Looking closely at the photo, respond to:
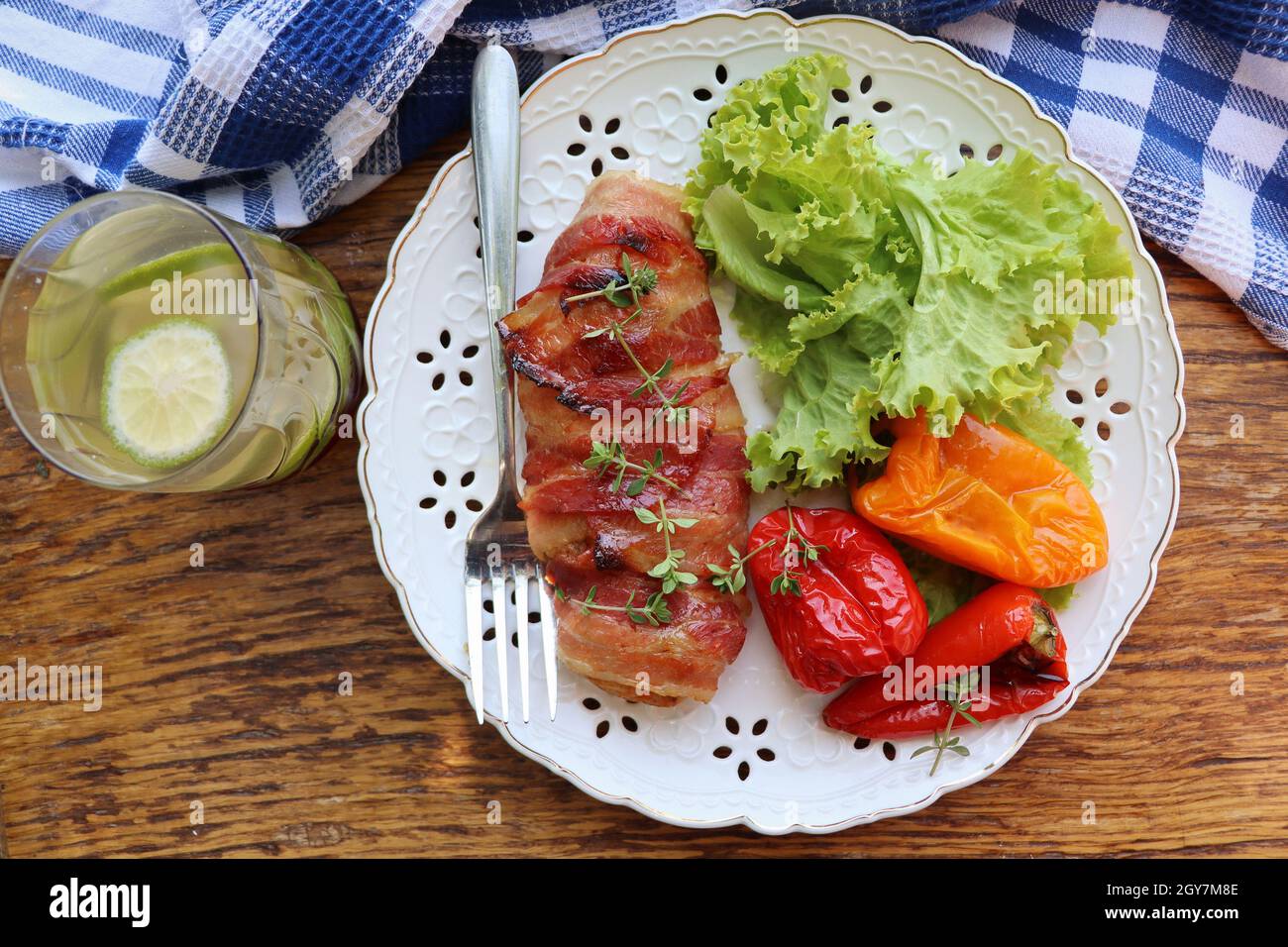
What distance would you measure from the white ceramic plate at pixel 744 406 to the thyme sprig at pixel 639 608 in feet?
1.11

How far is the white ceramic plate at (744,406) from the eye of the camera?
2771 mm

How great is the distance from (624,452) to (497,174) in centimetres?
90

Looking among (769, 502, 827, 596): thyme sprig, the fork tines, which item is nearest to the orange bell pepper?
(769, 502, 827, 596): thyme sprig

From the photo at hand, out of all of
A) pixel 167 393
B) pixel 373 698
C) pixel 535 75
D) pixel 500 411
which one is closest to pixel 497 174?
pixel 535 75

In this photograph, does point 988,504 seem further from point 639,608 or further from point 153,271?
point 153,271

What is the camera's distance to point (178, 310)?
8.30 feet

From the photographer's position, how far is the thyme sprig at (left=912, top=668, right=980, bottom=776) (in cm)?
266

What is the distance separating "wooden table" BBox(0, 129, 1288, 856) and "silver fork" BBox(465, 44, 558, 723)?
1.11 ft

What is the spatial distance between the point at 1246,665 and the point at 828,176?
6.89ft

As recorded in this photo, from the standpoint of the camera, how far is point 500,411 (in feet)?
9.09

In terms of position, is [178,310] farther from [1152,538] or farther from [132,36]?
[1152,538]

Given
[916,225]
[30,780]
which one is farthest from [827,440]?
[30,780]

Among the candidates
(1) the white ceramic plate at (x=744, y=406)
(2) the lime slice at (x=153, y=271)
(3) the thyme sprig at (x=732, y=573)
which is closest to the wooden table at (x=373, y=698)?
(1) the white ceramic plate at (x=744, y=406)

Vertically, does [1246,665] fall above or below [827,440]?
below
